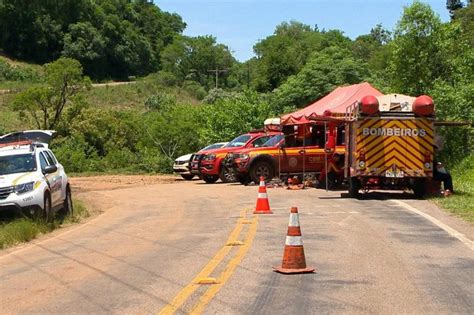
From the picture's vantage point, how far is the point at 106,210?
69.6 feet

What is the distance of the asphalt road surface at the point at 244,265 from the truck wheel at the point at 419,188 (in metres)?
2.46

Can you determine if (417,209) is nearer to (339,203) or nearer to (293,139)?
(339,203)

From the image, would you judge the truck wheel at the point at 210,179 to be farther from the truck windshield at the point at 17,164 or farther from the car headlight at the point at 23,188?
the car headlight at the point at 23,188

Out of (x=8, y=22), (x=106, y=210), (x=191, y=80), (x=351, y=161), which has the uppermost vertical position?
(x=8, y=22)

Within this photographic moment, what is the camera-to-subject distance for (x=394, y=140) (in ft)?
66.9

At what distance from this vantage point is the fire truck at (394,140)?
66.6 feet

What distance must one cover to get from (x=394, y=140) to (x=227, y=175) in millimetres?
10774

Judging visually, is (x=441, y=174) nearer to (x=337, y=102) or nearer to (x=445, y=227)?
(x=337, y=102)

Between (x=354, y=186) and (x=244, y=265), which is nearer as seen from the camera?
(x=244, y=265)

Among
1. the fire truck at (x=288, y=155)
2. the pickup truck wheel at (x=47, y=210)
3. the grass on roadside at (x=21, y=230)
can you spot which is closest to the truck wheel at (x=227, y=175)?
the fire truck at (x=288, y=155)

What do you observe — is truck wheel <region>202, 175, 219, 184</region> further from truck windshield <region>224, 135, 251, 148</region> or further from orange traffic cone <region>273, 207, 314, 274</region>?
orange traffic cone <region>273, 207, 314, 274</region>

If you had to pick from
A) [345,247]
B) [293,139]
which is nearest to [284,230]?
[345,247]

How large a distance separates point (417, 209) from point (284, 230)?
510 centimetres

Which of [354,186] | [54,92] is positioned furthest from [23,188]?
[54,92]
